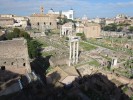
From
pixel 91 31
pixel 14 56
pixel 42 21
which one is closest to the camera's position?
pixel 14 56

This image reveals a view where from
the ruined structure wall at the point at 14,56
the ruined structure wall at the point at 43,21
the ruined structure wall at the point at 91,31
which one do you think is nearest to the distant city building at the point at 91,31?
the ruined structure wall at the point at 91,31

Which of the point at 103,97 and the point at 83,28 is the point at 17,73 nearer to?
the point at 103,97

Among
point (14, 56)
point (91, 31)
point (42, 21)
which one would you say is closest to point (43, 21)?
point (42, 21)

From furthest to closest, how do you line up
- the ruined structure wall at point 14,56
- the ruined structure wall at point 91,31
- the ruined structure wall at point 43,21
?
the ruined structure wall at point 43,21 → the ruined structure wall at point 91,31 → the ruined structure wall at point 14,56

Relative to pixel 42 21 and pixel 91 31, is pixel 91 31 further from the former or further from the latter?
pixel 42 21

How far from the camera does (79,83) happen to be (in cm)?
1614

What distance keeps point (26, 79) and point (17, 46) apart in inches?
Answer: 126

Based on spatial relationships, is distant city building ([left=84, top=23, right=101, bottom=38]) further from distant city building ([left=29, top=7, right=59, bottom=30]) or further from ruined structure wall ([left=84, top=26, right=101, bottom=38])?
distant city building ([left=29, top=7, right=59, bottom=30])

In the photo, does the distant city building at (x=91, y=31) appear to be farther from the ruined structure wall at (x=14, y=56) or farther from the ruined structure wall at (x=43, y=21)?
the ruined structure wall at (x=14, y=56)

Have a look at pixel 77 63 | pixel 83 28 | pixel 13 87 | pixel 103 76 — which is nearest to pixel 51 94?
pixel 13 87

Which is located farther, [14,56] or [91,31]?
[91,31]

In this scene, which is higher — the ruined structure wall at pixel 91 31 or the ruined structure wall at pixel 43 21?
the ruined structure wall at pixel 43 21

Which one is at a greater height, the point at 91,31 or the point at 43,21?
the point at 43,21

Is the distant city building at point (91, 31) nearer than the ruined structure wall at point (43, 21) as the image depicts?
Yes
